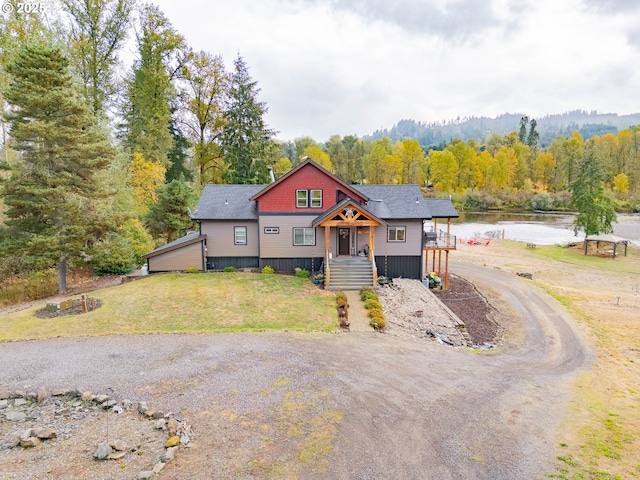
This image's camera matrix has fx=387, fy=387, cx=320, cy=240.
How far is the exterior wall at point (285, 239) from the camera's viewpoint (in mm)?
21938

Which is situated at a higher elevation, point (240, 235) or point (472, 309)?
point (240, 235)

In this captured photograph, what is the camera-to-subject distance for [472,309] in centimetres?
2045

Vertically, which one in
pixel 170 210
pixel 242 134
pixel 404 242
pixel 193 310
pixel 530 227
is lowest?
pixel 193 310

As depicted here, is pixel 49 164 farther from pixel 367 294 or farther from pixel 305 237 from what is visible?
pixel 367 294

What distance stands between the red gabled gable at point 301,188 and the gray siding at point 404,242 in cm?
233

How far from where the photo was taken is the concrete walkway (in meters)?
15.3

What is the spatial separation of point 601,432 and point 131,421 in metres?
10.5

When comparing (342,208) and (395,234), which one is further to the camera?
(395,234)

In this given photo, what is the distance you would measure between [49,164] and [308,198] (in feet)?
41.0

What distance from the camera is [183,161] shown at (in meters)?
38.1

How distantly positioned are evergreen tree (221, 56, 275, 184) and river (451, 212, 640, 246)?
25.4m

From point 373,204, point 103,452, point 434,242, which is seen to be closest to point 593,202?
point 434,242

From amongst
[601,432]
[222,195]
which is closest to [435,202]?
[222,195]

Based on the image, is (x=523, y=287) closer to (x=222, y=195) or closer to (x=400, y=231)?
(x=400, y=231)
